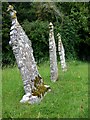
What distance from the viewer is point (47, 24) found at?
3186cm

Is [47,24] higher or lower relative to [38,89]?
lower

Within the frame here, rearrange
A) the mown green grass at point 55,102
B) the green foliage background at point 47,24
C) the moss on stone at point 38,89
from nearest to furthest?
the mown green grass at point 55,102 → the moss on stone at point 38,89 → the green foliage background at point 47,24

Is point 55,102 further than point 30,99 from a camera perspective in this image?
No

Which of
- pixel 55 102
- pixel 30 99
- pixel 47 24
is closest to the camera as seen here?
pixel 55 102

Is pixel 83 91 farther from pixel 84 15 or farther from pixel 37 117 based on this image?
pixel 84 15

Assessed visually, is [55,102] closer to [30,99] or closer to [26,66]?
[30,99]

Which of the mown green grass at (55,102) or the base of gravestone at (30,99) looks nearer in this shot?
the mown green grass at (55,102)

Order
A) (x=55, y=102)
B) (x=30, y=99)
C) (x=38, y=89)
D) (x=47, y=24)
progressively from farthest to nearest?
(x=47, y=24) < (x=38, y=89) < (x=30, y=99) < (x=55, y=102)

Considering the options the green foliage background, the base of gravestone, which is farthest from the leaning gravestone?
the green foliage background

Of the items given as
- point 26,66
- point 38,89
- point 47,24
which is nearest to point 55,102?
point 38,89

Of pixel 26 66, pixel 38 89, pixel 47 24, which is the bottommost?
pixel 47 24

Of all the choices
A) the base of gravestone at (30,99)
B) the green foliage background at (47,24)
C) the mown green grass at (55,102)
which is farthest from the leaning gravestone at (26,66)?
the green foliage background at (47,24)

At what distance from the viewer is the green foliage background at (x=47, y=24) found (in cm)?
3133

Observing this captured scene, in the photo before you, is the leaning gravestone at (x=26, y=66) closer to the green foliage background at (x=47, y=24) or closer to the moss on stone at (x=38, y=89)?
the moss on stone at (x=38, y=89)
